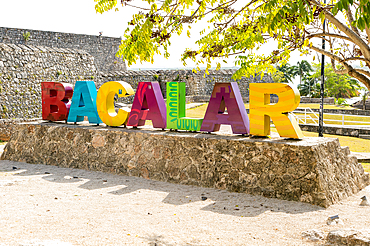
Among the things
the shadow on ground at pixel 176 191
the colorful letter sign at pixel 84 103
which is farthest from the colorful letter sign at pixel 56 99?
the shadow on ground at pixel 176 191

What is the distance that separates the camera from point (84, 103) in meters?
9.56

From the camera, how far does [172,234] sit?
189 inches

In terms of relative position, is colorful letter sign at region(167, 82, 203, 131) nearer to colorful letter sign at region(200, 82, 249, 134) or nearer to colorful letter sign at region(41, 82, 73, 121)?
colorful letter sign at region(200, 82, 249, 134)

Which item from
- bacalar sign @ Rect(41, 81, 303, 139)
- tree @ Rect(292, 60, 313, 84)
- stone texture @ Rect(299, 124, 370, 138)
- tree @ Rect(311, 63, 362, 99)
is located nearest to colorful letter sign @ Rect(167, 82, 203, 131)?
bacalar sign @ Rect(41, 81, 303, 139)

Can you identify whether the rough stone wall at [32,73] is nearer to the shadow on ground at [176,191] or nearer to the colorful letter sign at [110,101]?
the shadow on ground at [176,191]

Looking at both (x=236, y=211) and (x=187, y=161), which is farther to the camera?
(x=187, y=161)

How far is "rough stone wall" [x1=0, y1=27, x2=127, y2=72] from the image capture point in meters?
23.4

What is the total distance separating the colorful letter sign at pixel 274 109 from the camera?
6.51 metres

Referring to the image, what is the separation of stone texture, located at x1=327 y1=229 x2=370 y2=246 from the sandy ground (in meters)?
0.28

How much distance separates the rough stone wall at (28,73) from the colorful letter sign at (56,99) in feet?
20.8

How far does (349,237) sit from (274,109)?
2.88 m

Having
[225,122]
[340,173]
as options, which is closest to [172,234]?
[225,122]

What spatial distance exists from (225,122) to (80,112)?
4.34 m

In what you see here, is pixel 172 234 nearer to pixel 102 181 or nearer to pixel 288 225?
pixel 288 225
